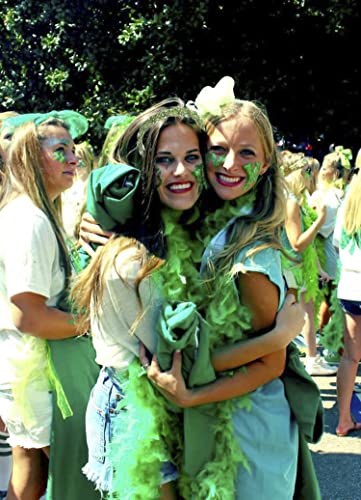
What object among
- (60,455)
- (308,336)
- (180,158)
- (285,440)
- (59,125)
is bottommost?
(308,336)

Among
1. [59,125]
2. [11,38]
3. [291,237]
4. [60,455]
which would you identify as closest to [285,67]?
[11,38]

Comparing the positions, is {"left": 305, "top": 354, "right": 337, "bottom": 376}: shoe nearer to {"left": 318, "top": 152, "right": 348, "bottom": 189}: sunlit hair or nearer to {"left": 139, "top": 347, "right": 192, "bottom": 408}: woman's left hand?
{"left": 318, "top": 152, "right": 348, "bottom": 189}: sunlit hair

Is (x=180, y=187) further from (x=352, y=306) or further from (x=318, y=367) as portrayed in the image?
(x=318, y=367)

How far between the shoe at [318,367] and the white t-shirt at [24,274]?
10.9 feet

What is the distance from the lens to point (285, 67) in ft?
33.5

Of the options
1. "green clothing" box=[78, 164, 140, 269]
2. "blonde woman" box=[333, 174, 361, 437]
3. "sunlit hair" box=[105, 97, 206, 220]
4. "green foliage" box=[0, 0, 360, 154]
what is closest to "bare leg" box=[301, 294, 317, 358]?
"blonde woman" box=[333, 174, 361, 437]

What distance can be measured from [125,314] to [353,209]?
244cm

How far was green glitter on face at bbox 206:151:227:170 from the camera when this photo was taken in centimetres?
192

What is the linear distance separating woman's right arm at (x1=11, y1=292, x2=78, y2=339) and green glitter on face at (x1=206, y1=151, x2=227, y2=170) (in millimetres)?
756

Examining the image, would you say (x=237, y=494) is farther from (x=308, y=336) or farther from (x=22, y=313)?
(x=308, y=336)

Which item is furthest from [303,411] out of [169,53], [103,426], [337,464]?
[169,53]

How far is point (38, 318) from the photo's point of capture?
2152 millimetres

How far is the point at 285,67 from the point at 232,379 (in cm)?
926

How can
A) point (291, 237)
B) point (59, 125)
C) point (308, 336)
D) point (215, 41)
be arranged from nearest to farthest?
point (59, 125)
point (291, 237)
point (308, 336)
point (215, 41)
